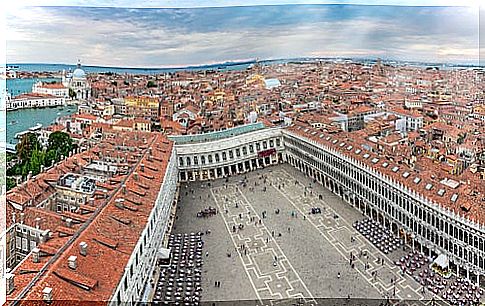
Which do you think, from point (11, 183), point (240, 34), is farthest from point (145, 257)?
point (240, 34)

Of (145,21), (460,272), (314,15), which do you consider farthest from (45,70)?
(460,272)

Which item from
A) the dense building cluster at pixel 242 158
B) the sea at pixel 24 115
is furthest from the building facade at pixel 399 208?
the sea at pixel 24 115

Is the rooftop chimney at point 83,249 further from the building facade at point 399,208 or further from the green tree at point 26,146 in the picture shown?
the building facade at point 399,208

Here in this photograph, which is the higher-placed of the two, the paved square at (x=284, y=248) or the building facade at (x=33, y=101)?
the building facade at (x=33, y=101)

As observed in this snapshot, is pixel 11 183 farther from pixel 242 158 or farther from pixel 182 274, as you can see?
pixel 242 158

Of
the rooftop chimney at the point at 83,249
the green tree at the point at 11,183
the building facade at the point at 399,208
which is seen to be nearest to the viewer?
the rooftop chimney at the point at 83,249

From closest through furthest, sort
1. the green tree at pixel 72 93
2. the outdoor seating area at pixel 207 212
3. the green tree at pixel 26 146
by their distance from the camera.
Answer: the green tree at pixel 26 146 → the outdoor seating area at pixel 207 212 → the green tree at pixel 72 93
